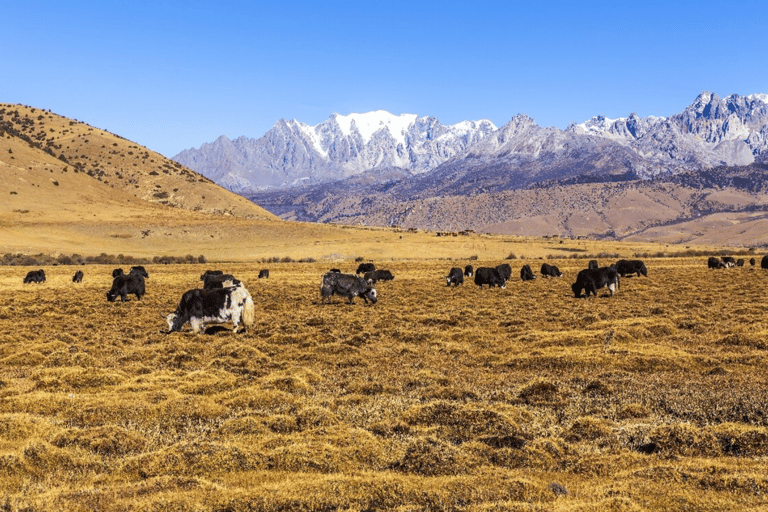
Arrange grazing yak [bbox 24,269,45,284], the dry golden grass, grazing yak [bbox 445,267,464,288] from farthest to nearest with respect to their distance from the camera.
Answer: grazing yak [bbox 24,269,45,284] → grazing yak [bbox 445,267,464,288] → the dry golden grass

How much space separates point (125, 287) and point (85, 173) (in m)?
102

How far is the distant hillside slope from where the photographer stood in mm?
101750

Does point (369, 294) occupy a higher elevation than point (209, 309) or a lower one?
lower

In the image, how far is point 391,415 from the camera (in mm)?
10508

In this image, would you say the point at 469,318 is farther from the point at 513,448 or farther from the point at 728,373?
the point at 513,448

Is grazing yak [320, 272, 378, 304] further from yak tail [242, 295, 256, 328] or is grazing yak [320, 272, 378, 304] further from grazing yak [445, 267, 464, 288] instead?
grazing yak [445, 267, 464, 288]

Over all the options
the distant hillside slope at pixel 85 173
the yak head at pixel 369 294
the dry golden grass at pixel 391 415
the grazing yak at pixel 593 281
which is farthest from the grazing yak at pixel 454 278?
the distant hillside slope at pixel 85 173

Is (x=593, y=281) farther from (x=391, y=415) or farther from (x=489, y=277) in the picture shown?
(x=391, y=415)

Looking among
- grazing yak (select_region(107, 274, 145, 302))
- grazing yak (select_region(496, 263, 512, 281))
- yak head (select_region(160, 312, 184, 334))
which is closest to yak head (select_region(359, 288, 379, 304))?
yak head (select_region(160, 312, 184, 334))

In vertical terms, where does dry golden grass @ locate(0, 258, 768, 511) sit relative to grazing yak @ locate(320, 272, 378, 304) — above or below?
below

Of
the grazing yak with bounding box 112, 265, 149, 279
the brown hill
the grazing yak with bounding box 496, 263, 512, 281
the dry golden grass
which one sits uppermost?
the brown hill

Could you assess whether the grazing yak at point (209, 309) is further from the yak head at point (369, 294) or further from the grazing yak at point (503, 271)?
the grazing yak at point (503, 271)

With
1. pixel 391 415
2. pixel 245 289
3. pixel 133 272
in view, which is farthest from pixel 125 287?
pixel 391 415

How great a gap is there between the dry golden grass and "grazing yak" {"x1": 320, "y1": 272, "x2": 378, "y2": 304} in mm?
7091
